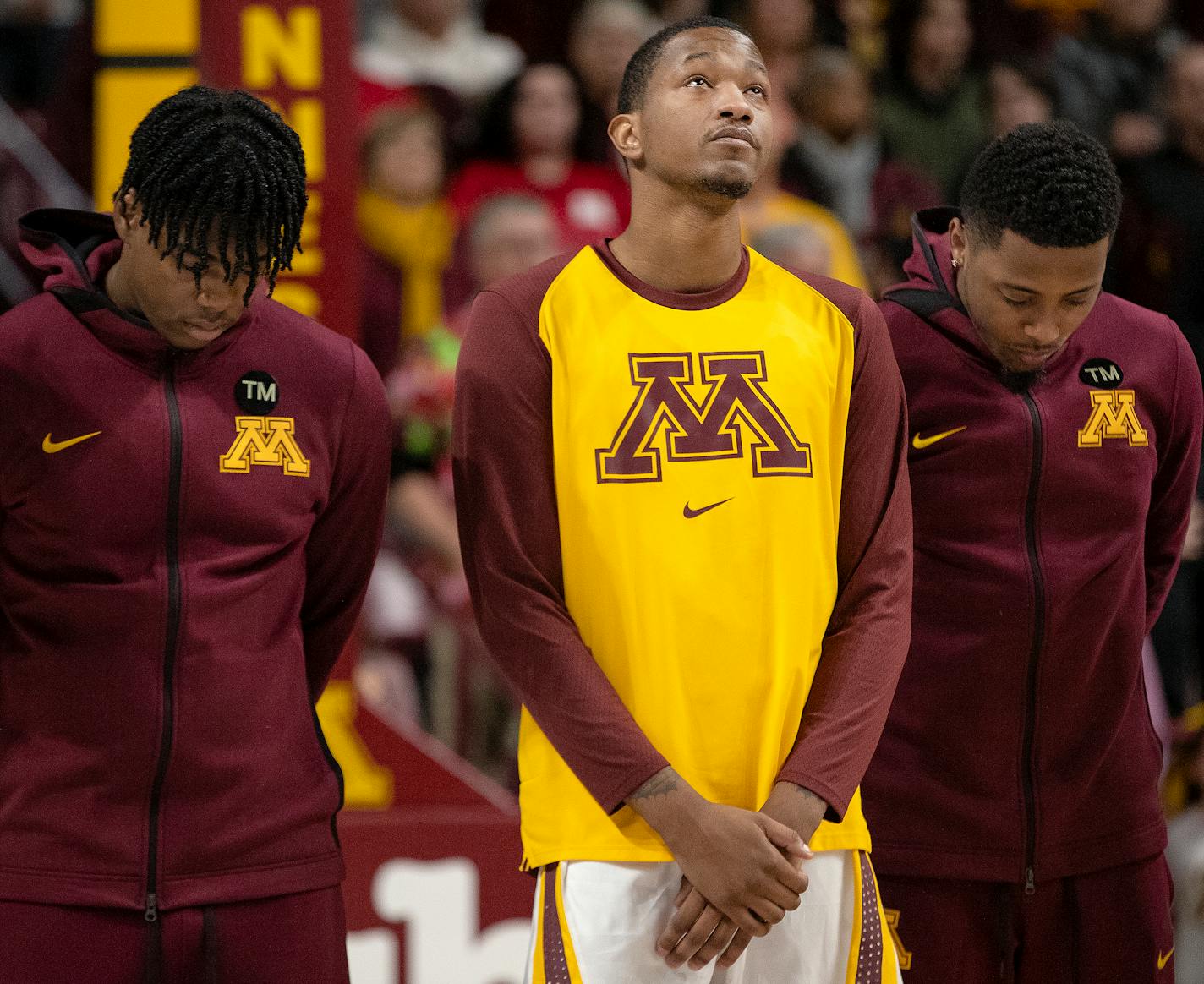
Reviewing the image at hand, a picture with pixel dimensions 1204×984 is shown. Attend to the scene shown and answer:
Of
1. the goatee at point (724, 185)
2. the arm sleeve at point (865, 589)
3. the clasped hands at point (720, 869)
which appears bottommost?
the clasped hands at point (720, 869)

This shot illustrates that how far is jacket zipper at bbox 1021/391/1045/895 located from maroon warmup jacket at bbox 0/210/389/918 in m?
1.14

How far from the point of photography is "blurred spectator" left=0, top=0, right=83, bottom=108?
22.0 ft

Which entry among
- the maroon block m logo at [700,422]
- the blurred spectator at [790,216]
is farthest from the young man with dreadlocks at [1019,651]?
the blurred spectator at [790,216]

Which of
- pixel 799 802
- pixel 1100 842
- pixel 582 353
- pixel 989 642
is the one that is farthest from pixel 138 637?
pixel 1100 842

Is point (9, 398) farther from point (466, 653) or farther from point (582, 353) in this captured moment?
point (466, 653)

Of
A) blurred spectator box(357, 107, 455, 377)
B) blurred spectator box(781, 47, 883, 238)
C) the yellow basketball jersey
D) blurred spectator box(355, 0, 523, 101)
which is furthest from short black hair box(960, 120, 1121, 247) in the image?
blurred spectator box(355, 0, 523, 101)

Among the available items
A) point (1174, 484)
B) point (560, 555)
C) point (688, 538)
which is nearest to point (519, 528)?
point (560, 555)

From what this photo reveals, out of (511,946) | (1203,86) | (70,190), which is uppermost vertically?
(1203,86)

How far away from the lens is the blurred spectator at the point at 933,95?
25.7 feet

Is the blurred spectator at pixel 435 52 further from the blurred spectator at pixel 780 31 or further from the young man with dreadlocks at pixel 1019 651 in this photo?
the young man with dreadlocks at pixel 1019 651

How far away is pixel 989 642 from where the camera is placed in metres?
3.20

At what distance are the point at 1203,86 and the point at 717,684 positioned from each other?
498 cm

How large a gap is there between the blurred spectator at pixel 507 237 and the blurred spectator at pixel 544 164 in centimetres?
56

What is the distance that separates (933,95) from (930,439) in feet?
16.5
